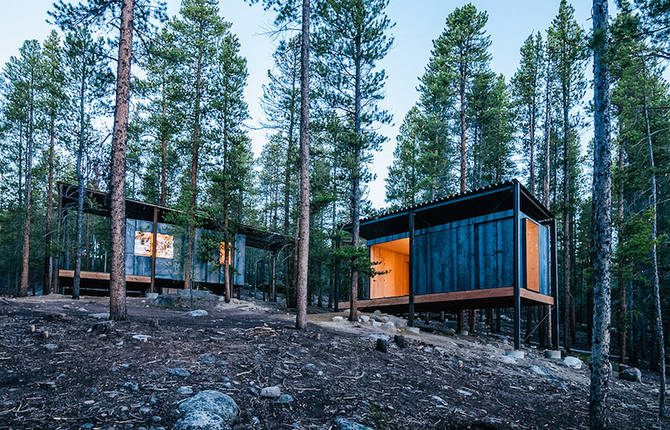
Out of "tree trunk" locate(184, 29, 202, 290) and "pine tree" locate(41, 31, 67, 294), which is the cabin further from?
"tree trunk" locate(184, 29, 202, 290)

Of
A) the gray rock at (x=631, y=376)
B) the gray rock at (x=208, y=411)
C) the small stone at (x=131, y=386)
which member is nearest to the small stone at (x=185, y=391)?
the gray rock at (x=208, y=411)

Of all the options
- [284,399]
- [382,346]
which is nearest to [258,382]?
[284,399]

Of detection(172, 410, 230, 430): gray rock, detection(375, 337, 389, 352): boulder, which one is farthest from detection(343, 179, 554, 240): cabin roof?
detection(172, 410, 230, 430): gray rock

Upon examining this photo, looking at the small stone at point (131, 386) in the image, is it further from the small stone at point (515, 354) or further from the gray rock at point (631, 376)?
the gray rock at point (631, 376)

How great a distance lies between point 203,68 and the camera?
22.8 metres

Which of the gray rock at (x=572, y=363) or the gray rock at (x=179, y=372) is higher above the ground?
the gray rock at (x=179, y=372)

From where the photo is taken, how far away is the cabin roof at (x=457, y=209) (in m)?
15.2

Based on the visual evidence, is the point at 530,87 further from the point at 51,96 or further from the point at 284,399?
the point at 51,96

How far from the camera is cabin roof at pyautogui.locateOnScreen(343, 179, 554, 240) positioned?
15.2 metres

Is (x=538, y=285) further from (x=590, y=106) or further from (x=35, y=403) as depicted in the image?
(x=35, y=403)

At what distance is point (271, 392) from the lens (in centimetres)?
548

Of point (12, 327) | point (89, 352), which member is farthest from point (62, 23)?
point (89, 352)

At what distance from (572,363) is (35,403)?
16500 millimetres

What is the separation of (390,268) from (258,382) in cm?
1783
